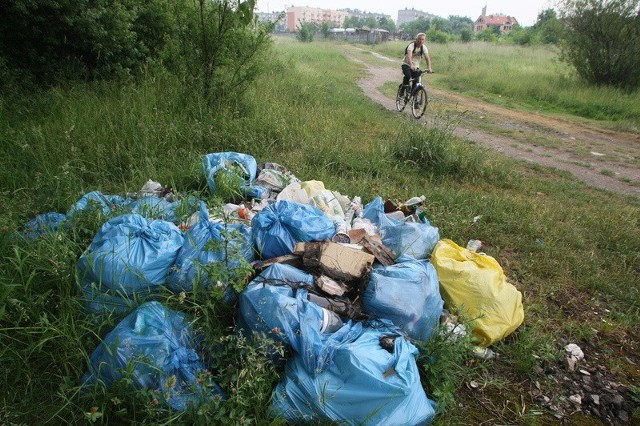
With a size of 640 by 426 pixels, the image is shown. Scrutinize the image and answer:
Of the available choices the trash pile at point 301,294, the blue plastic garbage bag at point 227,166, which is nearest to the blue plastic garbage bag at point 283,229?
the trash pile at point 301,294

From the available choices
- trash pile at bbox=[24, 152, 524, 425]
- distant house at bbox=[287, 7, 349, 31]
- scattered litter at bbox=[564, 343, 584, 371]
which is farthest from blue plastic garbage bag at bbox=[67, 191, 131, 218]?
distant house at bbox=[287, 7, 349, 31]

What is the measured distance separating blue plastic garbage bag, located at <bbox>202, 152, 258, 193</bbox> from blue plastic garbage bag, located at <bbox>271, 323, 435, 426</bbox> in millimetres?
2000

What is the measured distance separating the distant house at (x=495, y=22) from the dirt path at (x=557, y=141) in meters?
79.9

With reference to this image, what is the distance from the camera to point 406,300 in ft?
6.83

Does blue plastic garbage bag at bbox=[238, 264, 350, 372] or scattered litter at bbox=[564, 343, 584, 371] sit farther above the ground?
blue plastic garbage bag at bbox=[238, 264, 350, 372]

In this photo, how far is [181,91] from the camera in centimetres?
520

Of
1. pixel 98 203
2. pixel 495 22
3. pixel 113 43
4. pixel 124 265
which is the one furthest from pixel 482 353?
pixel 495 22

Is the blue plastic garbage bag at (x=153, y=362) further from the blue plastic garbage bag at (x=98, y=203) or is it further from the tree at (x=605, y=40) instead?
the tree at (x=605, y=40)

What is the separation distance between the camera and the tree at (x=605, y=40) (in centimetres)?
1045

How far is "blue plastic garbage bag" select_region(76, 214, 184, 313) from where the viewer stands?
6.67 feet

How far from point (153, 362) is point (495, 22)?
311ft

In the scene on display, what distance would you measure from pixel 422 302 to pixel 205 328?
112 centimetres

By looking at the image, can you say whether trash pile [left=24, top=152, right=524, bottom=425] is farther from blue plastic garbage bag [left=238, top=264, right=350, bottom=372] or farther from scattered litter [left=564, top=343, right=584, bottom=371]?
scattered litter [left=564, top=343, right=584, bottom=371]

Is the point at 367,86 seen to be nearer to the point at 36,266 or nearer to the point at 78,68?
the point at 78,68
